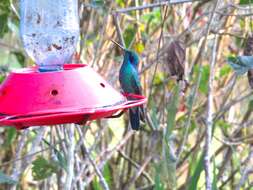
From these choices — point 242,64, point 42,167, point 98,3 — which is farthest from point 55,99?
point 42,167

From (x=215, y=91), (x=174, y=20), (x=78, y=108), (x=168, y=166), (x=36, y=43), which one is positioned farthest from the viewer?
(x=215, y=91)

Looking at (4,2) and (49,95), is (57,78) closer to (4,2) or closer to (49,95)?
(49,95)

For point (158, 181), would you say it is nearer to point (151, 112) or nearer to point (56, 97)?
point (151, 112)

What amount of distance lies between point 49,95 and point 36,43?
547 mm

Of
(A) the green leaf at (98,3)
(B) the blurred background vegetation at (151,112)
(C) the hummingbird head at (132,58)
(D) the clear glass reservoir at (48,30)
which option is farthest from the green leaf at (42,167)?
(D) the clear glass reservoir at (48,30)

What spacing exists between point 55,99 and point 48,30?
1.92 feet

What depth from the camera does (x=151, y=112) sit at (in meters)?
3.75

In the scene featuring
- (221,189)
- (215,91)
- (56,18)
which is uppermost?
(56,18)

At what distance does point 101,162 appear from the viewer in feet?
13.1

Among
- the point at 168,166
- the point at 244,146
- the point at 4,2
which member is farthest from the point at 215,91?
the point at 4,2

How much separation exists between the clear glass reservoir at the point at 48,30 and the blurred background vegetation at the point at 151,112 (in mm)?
605

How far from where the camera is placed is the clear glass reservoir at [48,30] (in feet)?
7.80

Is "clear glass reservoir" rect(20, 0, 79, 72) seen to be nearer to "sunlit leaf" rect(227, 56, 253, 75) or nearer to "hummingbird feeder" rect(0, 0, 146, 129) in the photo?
"hummingbird feeder" rect(0, 0, 146, 129)

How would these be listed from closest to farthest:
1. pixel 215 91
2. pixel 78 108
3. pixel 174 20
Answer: pixel 78 108 → pixel 174 20 → pixel 215 91
